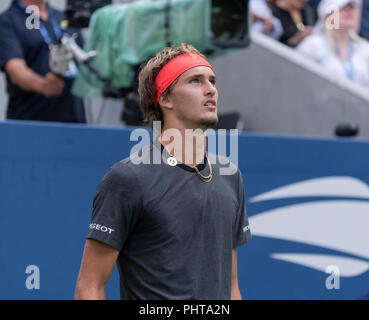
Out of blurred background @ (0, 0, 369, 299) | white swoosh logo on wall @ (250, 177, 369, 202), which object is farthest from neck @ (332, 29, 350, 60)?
white swoosh logo on wall @ (250, 177, 369, 202)

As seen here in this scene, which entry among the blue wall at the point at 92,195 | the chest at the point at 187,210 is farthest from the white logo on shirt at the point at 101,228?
the blue wall at the point at 92,195

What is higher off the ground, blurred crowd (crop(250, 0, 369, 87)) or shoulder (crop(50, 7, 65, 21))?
blurred crowd (crop(250, 0, 369, 87))

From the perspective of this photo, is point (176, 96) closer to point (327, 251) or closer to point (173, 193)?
point (173, 193)

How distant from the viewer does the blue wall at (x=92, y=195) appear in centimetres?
383

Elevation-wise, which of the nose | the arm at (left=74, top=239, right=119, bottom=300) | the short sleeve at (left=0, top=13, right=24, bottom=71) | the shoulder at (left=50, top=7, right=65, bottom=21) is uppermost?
the shoulder at (left=50, top=7, right=65, bottom=21)

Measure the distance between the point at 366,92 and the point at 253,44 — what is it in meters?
1.06

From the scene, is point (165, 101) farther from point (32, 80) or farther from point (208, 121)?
point (32, 80)

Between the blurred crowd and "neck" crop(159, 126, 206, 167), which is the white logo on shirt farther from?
the blurred crowd

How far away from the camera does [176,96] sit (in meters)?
2.49

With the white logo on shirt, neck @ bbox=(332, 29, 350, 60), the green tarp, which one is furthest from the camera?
neck @ bbox=(332, 29, 350, 60)

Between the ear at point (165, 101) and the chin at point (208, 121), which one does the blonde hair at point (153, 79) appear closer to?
the ear at point (165, 101)

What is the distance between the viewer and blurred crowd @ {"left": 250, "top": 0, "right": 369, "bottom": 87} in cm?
583

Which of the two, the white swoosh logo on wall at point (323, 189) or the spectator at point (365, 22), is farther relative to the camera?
the spectator at point (365, 22)

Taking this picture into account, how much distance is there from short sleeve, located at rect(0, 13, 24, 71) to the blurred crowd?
226 centimetres
